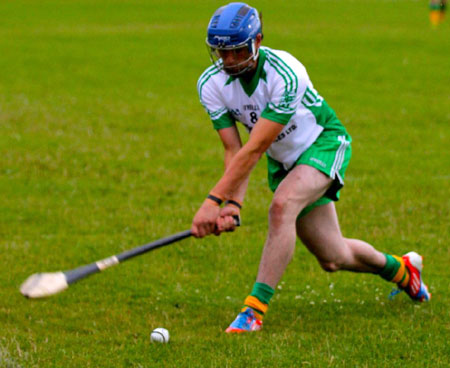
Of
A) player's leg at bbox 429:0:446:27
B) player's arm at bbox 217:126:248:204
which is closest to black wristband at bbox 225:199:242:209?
player's arm at bbox 217:126:248:204

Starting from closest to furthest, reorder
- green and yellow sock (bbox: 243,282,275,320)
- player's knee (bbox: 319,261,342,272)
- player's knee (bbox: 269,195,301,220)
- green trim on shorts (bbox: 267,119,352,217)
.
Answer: player's knee (bbox: 269,195,301,220) < green and yellow sock (bbox: 243,282,275,320) < green trim on shorts (bbox: 267,119,352,217) < player's knee (bbox: 319,261,342,272)

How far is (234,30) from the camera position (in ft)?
19.3

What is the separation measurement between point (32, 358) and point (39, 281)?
0.53m

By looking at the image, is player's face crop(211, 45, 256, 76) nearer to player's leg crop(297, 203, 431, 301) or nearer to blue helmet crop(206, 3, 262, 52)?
blue helmet crop(206, 3, 262, 52)

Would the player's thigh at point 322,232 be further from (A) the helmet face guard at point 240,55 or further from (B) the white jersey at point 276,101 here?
(A) the helmet face guard at point 240,55

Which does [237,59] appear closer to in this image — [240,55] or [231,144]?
[240,55]

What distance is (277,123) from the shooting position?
609 cm

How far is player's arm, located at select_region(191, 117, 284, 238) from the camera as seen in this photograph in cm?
603

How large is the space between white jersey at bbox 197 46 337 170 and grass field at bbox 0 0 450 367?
4.72 ft

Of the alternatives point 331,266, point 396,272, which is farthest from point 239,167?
point 396,272

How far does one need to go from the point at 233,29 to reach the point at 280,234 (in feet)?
5.07

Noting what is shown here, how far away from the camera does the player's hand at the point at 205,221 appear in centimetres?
600

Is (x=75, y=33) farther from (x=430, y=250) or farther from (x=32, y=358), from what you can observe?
(x=32, y=358)

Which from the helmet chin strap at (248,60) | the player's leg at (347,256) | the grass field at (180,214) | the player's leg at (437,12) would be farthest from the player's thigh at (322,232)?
the player's leg at (437,12)
